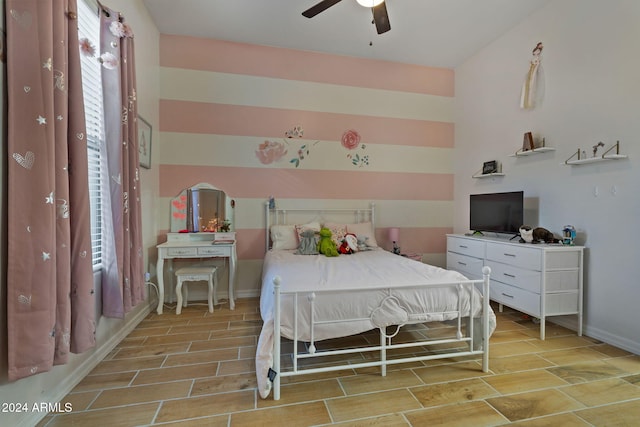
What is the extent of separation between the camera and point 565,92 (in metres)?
2.74

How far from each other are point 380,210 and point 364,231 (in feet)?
1.84

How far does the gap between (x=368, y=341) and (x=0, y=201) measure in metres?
2.44

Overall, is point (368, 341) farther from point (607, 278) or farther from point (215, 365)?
point (607, 278)

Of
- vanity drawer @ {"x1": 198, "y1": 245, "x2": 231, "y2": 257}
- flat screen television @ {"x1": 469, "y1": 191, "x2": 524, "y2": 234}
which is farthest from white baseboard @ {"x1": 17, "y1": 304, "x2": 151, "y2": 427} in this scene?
flat screen television @ {"x1": 469, "y1": 191, "x2": 524, "y2": 234}

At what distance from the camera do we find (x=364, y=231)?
366 centimetres

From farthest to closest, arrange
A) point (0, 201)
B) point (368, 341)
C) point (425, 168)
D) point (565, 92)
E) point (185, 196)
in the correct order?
point (425, 168), point (185, 196), point (565, 92), point (368, 341), point (0, 201)

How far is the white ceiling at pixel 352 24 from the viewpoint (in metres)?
2.90

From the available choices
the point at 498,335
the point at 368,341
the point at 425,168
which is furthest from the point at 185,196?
the point at 498,335

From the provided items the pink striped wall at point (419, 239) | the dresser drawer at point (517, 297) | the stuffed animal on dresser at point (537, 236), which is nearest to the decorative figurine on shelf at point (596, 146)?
the stuffed animal on dresser at point (537, 236)

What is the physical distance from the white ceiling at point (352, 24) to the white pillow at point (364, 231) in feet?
7.58

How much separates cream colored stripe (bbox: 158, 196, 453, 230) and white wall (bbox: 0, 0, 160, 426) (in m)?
0.46

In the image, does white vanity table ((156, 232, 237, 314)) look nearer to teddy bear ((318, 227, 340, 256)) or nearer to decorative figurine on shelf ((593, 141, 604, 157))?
teddy bear ((318, 227, 340, 256))

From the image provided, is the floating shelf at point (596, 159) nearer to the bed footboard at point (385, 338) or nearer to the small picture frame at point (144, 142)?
the bed footboard at point (385, 338)

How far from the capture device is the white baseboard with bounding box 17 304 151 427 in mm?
1457
